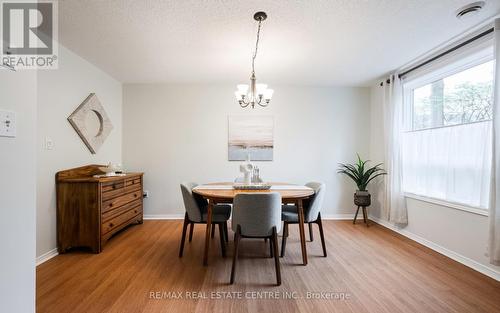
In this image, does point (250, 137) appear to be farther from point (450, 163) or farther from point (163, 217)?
point (450, 163)

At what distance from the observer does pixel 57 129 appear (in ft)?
8.31

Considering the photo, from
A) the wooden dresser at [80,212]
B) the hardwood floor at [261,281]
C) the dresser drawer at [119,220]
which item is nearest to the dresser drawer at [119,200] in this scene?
the wooden dresser at [80,212]

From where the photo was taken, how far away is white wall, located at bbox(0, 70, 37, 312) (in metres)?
0.95

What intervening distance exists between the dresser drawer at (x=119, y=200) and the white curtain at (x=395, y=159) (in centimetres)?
375

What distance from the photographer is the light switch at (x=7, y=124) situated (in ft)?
3.03

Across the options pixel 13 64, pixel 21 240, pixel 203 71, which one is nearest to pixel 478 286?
pixel 21 240

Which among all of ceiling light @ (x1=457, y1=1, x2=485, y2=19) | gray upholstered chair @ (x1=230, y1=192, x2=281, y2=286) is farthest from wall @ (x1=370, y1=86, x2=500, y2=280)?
gray upholstered chair @ (x1=230, y1=192, x2=281, y2=286)

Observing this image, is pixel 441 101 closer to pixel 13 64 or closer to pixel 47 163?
pixel 13 64

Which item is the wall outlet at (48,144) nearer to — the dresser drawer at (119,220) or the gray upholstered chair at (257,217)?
the dresser drawer at (119,220)

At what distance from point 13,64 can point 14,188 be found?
536 mm

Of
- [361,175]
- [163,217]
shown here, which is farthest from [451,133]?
[163,217]

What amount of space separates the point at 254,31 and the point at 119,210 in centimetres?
273

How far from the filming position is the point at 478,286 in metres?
1.93

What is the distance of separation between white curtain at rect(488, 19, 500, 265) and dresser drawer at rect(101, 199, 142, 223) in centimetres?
385
